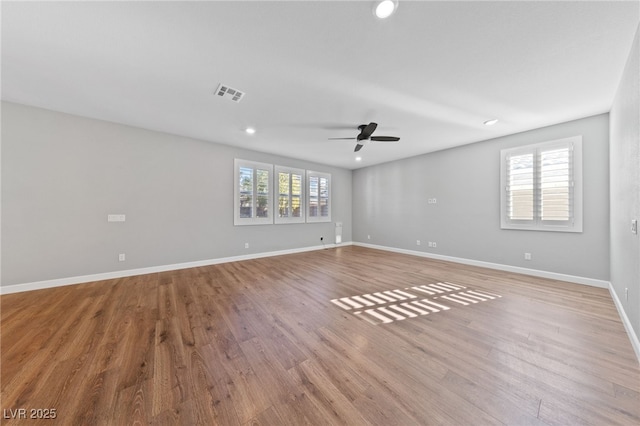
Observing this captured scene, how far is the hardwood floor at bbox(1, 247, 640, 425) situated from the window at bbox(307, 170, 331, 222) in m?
3.70

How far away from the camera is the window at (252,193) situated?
5.15 m

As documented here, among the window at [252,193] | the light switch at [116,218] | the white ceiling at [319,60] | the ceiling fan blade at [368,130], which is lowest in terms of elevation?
the light switch at [116,218]

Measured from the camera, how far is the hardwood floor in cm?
123

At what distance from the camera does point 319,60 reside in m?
2.17

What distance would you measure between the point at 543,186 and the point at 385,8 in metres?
4.33

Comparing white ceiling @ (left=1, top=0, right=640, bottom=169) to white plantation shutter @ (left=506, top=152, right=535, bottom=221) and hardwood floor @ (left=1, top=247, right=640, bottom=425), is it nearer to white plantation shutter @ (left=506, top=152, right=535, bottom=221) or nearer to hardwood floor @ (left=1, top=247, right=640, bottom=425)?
white plantation shutter @ (left=506, top=152, right=535, bottom=221)

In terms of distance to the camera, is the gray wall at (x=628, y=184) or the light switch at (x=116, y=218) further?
the light switch at (x=116, y=218)

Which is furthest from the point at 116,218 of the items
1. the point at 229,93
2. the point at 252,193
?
the point at 229,93

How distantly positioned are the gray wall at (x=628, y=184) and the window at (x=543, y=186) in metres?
0.86

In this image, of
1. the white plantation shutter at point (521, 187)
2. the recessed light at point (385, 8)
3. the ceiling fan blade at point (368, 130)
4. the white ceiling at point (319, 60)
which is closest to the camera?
the recessed light at point (385, 8)

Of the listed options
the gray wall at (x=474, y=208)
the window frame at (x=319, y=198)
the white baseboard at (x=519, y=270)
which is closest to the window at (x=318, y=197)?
the window frame at (x=319, y=198)

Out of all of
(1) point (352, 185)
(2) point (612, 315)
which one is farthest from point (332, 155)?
(2) point (612, 315)

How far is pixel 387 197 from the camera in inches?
259

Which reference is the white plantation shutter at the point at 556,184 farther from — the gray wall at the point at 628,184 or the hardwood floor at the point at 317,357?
the hardwood floor at the point at 317,357
